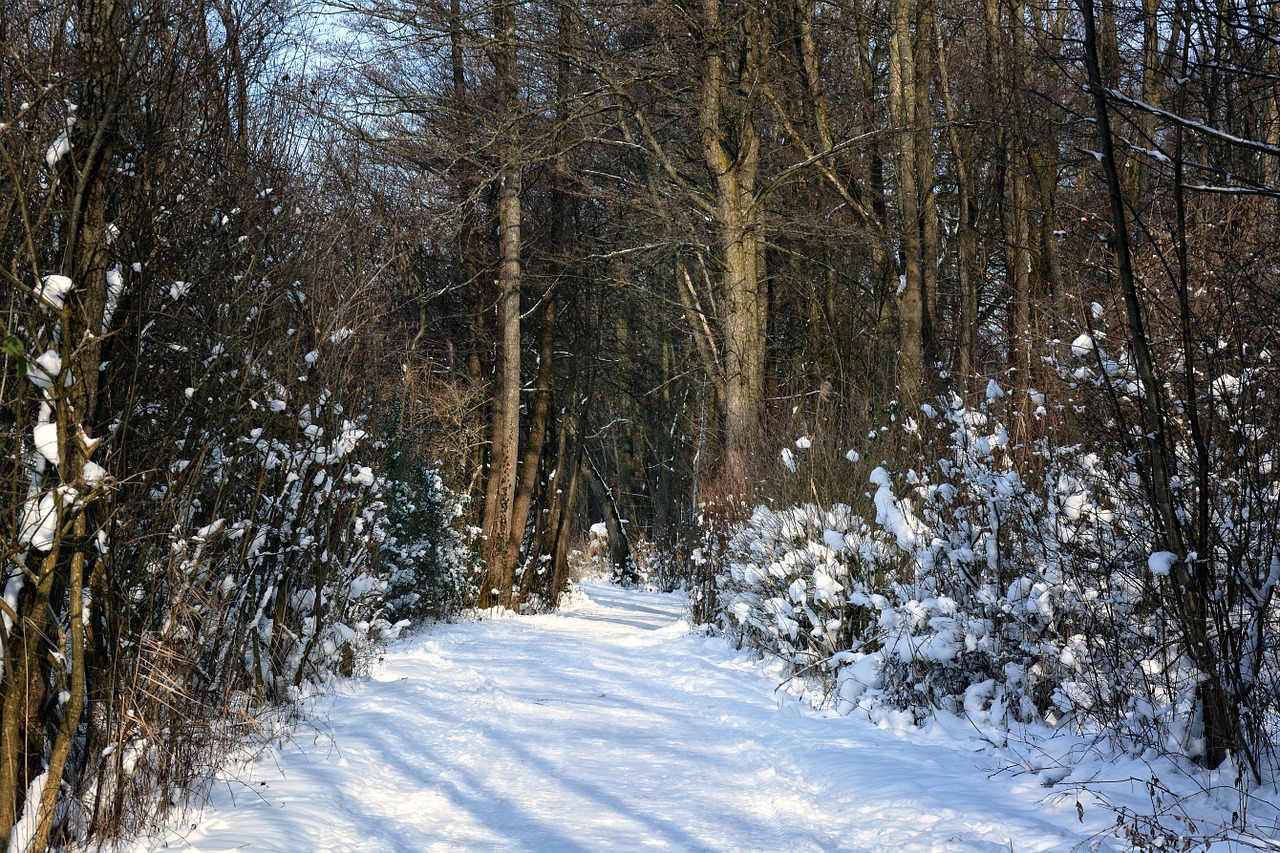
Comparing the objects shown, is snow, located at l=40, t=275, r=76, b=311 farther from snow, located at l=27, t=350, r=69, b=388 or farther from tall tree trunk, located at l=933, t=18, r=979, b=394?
tall tree trunk, located at l=933, t=18, r=979, b=394

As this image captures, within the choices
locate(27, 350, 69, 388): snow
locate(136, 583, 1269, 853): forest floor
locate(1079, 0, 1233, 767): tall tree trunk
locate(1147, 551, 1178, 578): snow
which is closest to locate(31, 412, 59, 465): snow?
locate(27, 350, 69, 388): snow

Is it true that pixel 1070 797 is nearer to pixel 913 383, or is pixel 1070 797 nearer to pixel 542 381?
pixel 913 383

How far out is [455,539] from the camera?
1559 centimetres

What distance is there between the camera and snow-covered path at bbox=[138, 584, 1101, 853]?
4785 millimetres

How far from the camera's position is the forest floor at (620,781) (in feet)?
15.6

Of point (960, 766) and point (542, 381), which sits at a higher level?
point (542, 381)

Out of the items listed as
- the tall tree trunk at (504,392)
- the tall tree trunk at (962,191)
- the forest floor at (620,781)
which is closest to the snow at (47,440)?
the forest floor at (620,781)

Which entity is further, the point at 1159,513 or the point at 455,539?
the point at 455,539

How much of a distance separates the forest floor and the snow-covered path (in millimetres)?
15

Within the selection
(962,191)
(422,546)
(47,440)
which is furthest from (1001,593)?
(962,191)

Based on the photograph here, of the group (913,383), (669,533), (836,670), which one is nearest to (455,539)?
(913,383)

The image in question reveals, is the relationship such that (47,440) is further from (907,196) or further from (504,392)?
(504,392)

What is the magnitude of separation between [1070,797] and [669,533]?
88.9ft

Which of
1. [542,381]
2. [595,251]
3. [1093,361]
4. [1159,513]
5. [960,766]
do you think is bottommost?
[960,766]
